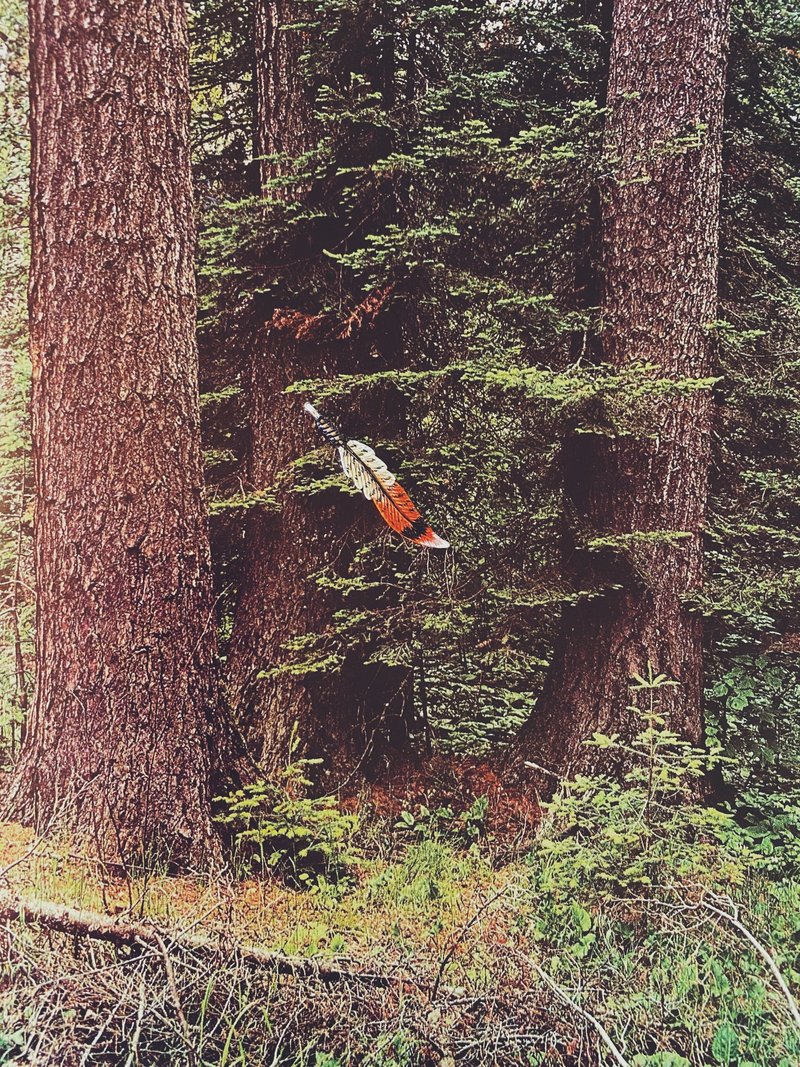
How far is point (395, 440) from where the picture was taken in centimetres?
438

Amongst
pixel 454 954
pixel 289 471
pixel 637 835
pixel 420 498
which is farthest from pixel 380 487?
pixel 454 954

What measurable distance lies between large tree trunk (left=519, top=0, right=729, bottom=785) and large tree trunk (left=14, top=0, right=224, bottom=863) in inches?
81.4

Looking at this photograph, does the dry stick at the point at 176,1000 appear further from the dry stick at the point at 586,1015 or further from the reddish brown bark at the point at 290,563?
the reddish brown bark at the point at 290,563

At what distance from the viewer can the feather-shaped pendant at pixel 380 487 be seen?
4.08 m

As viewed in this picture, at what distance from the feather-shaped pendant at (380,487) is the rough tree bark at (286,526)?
0.20m

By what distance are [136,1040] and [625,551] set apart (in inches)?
112

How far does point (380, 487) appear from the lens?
4184mm

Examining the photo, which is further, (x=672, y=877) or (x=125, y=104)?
(x=672, y=877)

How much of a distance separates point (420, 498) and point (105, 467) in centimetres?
170

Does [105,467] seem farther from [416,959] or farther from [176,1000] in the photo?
[416,959]

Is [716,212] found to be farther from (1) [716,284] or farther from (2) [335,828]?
(2) [335,828]

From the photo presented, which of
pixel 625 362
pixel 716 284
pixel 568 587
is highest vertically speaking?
pixel 716 284

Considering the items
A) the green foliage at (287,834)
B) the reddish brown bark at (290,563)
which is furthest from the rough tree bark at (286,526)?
the green foliage at (287,834)

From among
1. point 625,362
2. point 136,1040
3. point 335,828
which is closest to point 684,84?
point 625,362
